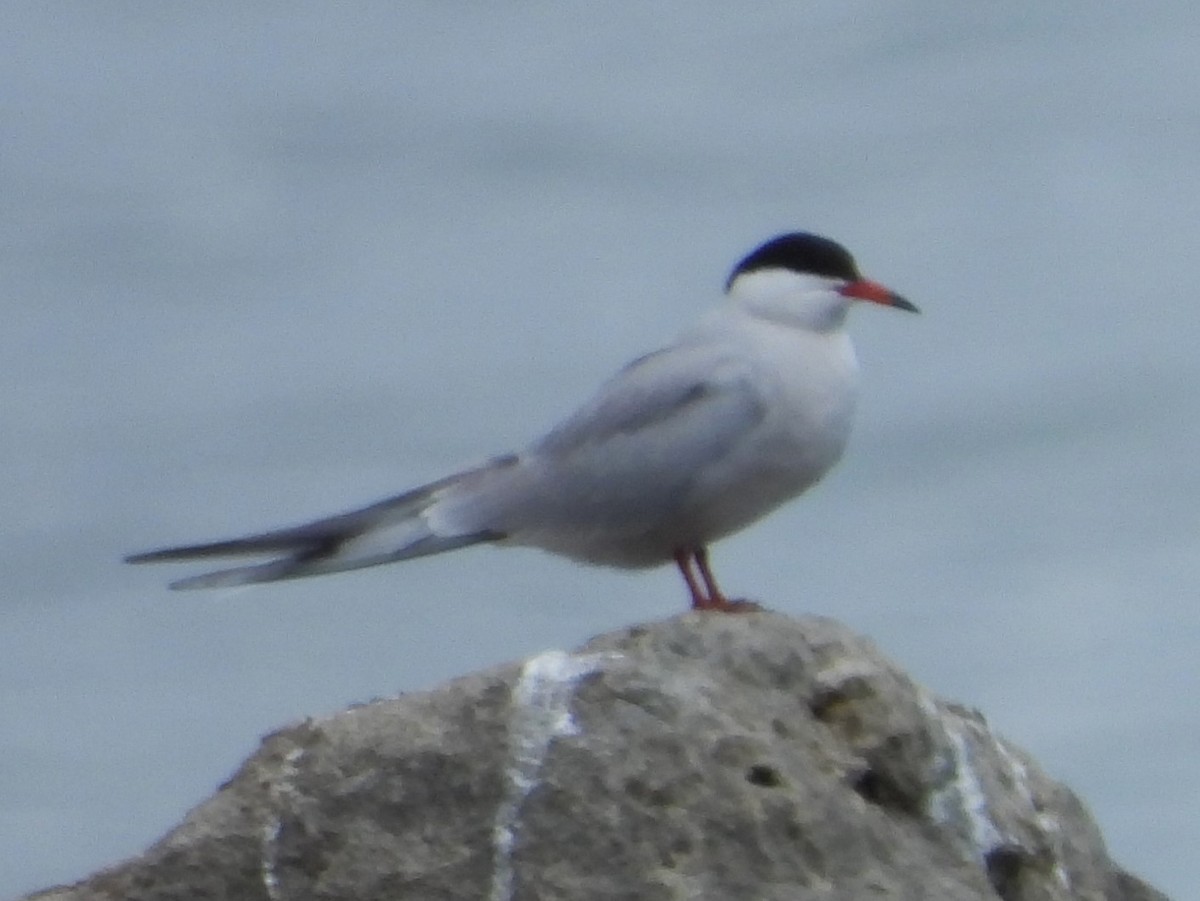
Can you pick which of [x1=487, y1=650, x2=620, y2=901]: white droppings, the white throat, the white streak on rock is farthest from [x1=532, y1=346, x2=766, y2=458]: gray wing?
[x1=487, y1=650, x2=620, y2=901]: white droppings

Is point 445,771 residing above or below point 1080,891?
above

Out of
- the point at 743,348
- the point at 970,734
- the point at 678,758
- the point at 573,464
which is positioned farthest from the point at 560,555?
the point at 678,758

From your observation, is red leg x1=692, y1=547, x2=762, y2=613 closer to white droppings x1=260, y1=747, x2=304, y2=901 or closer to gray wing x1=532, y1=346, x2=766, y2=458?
gray wing x1=532, y1=346, x2=766, y2=458

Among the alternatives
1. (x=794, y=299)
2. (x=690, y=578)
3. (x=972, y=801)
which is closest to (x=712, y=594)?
(x=690, y=578)

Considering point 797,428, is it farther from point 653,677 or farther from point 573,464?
point 653,677

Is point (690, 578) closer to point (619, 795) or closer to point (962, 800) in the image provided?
point (962, 800)

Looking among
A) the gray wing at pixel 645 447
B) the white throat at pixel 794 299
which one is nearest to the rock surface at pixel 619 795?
the gray wing at pixel 645 447

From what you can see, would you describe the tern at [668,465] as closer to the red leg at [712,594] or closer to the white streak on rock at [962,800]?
the red leg at [712,594]
